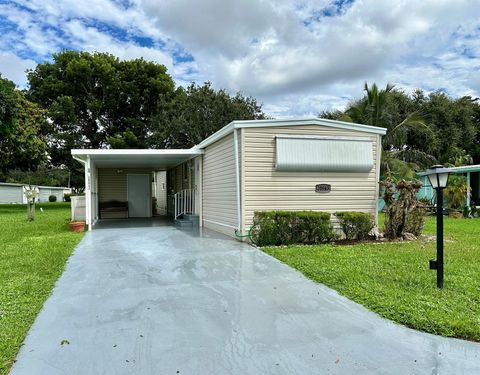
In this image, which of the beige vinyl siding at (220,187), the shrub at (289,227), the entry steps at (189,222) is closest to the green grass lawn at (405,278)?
the shrub at (289,227)

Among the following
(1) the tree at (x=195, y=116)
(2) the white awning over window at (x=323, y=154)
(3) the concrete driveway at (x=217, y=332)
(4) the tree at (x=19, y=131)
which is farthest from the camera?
(1) the tree at (x=195, y=116)

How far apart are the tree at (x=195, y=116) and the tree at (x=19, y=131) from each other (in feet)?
21.1

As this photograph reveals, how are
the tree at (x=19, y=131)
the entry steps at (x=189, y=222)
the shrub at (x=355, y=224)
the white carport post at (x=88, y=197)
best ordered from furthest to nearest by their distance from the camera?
the tree at (x=19, y=131)
the entry steps at (x=189, y=222)
the white carport post at (x=88, y=197)
the shrub at (x=355, y=224)

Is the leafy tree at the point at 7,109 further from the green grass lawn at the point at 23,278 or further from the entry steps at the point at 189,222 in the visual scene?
the entry steps at the point at 189,222

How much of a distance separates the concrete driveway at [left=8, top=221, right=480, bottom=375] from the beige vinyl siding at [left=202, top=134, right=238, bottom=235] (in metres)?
3.87

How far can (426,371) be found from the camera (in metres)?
2.91

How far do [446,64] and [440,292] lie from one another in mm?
15113

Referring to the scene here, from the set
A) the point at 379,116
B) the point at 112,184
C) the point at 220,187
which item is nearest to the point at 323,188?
the point at 220,187

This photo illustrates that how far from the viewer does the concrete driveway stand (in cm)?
300

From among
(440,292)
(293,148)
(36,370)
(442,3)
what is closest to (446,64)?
(442,3)

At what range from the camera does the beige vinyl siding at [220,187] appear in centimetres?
975

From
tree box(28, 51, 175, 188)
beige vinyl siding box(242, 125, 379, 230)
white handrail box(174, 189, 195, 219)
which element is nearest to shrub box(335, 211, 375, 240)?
beige vinyl siding box(242, 125, 379, 230)

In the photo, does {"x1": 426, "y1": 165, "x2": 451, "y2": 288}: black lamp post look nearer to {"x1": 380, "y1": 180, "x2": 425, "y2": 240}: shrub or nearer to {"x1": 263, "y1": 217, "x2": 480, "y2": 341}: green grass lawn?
{"x1": 263, "y1": 217, "x2": 480, "y2": 341}: green grass lawn

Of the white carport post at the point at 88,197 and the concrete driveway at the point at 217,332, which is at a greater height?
the white carport post at the point at 88,197
